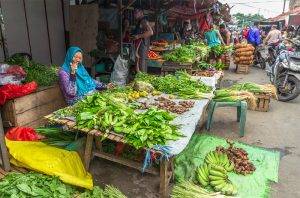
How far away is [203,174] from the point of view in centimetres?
387

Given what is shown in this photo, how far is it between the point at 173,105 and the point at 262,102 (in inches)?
142

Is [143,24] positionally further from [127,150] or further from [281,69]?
[127,150]

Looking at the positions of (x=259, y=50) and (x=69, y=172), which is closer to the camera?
(x=69, y=172)

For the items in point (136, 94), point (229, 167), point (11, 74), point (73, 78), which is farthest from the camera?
point (11, 74)

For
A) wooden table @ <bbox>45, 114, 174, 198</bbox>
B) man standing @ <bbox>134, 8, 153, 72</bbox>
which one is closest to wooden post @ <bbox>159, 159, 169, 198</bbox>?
wooden table @ <bbox>45, 114, 174, 198</bbox>

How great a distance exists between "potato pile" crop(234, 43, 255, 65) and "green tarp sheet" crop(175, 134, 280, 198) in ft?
22.9

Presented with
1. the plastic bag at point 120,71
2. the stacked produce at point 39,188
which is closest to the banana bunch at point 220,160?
the stacked produce at point 39,188

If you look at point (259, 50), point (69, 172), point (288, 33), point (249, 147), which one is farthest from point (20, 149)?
point (288, 33)

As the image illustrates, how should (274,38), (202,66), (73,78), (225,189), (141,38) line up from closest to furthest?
(225,189) < (73,78) < (141,38) < (202,66) < (274,38)

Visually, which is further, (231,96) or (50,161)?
(231,96)

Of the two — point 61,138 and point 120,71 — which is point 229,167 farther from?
point 120,71

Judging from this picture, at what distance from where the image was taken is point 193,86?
5453 mm

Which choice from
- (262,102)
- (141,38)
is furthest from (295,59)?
(141,38)

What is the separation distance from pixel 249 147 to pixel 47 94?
3.83 metres
